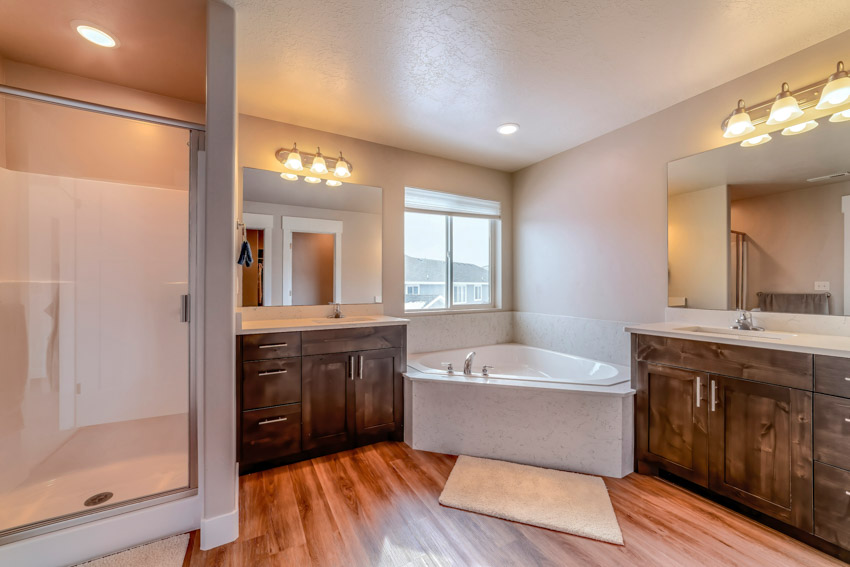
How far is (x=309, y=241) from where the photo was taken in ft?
9.28

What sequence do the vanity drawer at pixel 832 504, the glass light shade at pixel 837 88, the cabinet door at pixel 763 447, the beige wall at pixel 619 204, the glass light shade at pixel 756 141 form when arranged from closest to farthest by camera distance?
1. the vanity drawer at pixel 832 504
2. the cabinet door at pixel 763 447
3. the glass light shade at pixel 837 88
4. the glass light shade at pixel 756 141
5. the beige wall at pixel 619 204

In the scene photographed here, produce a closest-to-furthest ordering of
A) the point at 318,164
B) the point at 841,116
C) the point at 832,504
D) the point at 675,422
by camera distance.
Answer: the point at 832,504, the point at 841,116, the point at 675,422, the point at 318,164

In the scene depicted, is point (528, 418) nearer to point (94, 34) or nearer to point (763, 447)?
point (763, 447)

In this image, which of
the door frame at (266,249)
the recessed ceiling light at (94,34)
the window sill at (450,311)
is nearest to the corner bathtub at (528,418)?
the window sill at (450,311)

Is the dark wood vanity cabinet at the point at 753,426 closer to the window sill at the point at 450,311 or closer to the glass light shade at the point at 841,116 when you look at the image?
the glass light shade at the point at 841,116

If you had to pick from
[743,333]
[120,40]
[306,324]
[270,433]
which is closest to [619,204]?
[743,333]

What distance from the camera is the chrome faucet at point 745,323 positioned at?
6.69 ft

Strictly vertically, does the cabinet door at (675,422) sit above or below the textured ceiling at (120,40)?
below

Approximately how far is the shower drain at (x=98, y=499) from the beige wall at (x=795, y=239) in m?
3.74

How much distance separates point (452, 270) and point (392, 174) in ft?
3.87

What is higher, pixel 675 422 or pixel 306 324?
pixel 306 324

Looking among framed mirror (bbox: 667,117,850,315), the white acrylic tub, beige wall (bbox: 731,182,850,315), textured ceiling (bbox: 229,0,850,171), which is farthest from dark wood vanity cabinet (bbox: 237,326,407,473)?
beige wall (bbox: 731,182,850,315)

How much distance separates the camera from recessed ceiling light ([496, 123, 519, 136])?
275 centimetres

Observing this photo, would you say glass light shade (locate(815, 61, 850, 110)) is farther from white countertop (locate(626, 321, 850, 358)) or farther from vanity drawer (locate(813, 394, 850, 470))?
vanity drawer (locate(813, 394, 850, 470))
